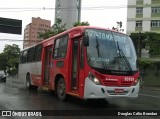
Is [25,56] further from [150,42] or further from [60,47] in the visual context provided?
[150,42]

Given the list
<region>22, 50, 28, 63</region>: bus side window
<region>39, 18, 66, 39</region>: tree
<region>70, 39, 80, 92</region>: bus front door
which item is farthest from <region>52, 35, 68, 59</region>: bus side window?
<region>39, 18, 66, 39</region>: tree

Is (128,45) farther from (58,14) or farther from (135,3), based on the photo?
(58,14)

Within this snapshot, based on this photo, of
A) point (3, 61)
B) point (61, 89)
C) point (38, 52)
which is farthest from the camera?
point (3, 61)

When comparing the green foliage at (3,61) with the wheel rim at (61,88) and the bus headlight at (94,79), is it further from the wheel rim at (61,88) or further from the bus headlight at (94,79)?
the bus headlight at (94,79)

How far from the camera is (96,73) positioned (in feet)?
39.1

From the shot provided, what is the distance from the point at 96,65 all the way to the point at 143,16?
187 feet

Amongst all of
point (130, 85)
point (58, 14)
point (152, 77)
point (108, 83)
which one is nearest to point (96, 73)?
point (108, 83)

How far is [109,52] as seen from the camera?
1249cm

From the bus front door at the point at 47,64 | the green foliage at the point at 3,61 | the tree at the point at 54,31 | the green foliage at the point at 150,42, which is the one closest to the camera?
the bus front door at the point at 47,64

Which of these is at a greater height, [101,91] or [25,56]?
[25,56]

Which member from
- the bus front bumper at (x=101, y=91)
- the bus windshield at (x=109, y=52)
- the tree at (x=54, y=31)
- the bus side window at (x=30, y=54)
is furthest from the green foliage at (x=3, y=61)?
the bus front bumper at (x=101, y=91)

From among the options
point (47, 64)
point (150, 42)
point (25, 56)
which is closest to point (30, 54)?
point (25, 56)

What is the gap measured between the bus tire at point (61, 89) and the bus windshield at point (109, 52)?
258cm

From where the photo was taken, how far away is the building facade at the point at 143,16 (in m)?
65.5
